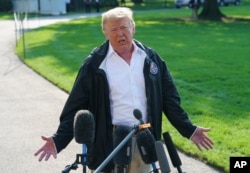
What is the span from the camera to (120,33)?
11.7 ft

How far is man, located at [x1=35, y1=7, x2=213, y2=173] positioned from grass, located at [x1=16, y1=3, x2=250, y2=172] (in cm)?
249

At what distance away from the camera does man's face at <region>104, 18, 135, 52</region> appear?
3.54 m

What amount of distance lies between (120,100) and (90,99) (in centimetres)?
21

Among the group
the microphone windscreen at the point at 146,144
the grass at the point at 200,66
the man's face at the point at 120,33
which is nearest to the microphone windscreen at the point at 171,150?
the microphone windscreen at the point at 146,144

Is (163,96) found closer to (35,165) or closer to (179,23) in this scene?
(35,165)

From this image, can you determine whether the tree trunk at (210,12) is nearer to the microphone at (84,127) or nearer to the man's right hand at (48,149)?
the man's right hand at (48,149)

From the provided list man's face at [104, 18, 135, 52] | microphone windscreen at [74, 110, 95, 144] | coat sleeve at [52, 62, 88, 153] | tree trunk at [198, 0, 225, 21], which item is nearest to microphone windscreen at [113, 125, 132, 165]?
microphone windscreen at [74, 110, 95, 144]

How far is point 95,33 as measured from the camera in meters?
24.1

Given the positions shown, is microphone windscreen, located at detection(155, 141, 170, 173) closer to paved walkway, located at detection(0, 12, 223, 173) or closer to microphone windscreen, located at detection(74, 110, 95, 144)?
microphone windscreen, located at detection(74, 110, 95, 144)

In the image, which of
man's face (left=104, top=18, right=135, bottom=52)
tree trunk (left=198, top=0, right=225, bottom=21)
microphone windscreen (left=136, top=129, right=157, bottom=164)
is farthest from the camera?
tree trunk (left=198, top=0, right=225, bottom=21)

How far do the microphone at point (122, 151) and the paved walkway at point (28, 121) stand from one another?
261 centimetres

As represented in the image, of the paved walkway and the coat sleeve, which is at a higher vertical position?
the coat sleeve

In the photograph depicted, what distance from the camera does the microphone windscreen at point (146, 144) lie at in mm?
2881

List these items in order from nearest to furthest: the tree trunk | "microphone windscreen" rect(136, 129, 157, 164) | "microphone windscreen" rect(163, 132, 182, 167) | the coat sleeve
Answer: "microphone windscreen" rect(136, 129, 157, 164)
"microphone windscreen" rect(163, 132, 182, 167)
the coat sleeve
the tree trunk
